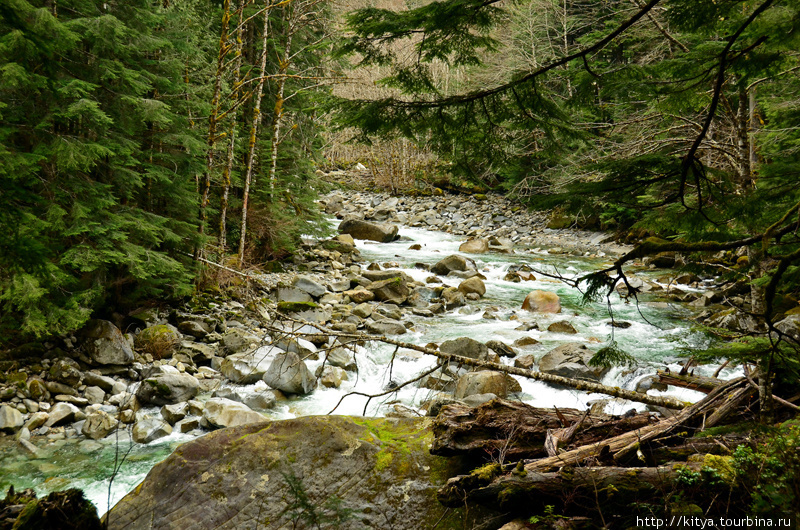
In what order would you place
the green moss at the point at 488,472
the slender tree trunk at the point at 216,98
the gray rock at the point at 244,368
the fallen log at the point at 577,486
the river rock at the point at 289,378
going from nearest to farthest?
1. the fallen log at the point at 577,486
2. the green moss at the point at 488,472
3. the river rock at the point at 289,378
4. the gray rock at the point at 244,368
5. the slender tree trunk at the point at 216,98

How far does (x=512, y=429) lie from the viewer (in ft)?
10.6

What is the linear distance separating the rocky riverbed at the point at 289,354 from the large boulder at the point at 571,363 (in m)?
0.03

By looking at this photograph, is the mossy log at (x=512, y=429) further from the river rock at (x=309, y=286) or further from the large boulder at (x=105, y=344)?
the river rock at (x=309, y=286)

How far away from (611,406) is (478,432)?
11.1 feet

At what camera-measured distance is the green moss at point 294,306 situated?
9.81m

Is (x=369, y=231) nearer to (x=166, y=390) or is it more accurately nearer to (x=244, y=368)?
(x=244, y=368)

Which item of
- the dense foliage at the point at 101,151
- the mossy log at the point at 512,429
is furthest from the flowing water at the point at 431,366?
the dense foliage at the point at 101,151

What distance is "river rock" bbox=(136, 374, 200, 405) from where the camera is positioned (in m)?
6.08

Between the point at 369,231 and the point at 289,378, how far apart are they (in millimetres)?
14100

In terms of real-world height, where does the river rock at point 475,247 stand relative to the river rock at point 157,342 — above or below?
above

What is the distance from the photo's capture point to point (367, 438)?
141 inches

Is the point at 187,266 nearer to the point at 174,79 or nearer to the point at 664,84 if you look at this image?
the point at 174,79

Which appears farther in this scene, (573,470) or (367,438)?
(367,438)

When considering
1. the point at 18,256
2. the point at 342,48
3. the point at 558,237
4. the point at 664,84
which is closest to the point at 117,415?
the point at 18,256
